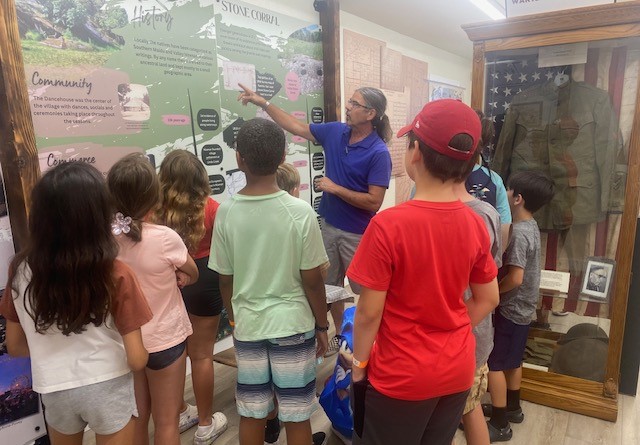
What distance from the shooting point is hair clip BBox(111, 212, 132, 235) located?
53.0 inches

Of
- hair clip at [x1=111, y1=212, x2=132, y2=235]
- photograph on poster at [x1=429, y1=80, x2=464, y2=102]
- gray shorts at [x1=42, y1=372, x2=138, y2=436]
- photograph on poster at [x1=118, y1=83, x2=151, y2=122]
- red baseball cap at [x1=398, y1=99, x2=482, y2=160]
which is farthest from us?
photograph on poster at [x1=429, y1=80, x2=464, y2=102]

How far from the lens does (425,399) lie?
3.84 ft

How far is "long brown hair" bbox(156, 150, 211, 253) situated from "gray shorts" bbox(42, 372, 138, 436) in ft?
2.05

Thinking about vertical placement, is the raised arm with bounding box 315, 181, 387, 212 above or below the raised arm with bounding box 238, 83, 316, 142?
below

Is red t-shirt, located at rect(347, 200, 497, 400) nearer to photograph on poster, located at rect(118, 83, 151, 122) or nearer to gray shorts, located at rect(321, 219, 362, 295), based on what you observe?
gray shorts, located at rect(321, 219, 362, 295)

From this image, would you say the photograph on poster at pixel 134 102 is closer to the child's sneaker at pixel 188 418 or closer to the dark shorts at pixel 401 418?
the child's sneaker at pixel 188 418

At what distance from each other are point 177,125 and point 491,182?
1723mm

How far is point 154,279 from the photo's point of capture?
1.48 m

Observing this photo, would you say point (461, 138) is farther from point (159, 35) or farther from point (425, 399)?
point (159, 35)

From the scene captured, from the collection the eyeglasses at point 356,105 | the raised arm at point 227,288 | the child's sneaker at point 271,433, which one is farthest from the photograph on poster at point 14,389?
the eyeglasses at point 356,105

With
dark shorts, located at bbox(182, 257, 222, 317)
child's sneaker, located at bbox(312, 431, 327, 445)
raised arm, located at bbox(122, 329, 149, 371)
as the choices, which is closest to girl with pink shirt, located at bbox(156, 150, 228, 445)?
dark shorts, located at bbox(182, 257, 222, 317)

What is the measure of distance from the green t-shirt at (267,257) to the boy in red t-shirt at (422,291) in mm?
344

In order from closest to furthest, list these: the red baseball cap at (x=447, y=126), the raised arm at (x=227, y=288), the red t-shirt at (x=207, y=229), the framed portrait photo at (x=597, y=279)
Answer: the red baseball cap at (x=447, y=126) → the raised arm at (x=227, y=288) → the red t-shirt at (x=207, y=229) → the framed portrait photo at (x=597, y=279)

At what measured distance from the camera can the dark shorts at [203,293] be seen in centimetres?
190
